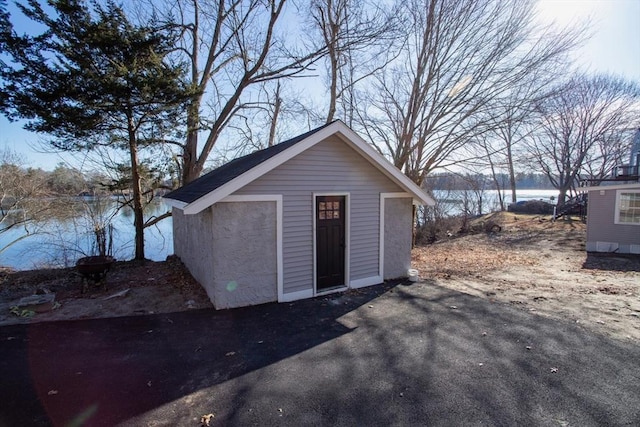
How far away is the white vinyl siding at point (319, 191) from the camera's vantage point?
620cm

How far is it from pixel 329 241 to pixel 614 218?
12595 mm

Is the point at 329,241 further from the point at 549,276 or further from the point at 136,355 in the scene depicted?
the point at 549,276

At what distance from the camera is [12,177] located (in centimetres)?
1205

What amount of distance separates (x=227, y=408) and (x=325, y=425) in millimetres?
1027

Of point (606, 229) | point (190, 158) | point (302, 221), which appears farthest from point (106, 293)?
point (606, 229)

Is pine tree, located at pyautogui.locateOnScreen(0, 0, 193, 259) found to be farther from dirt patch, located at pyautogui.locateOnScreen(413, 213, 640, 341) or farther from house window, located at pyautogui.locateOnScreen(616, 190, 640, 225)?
house window, located at pyautogui.locateOnScreen(616, 190, 640, 225)

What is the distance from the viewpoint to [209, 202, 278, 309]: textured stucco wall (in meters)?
5.69

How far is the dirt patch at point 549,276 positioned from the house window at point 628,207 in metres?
1.52

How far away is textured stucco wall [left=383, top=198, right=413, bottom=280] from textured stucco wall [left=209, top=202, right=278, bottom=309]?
2922 mm

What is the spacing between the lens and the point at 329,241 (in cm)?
680

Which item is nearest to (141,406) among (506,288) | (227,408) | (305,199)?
(227,408)

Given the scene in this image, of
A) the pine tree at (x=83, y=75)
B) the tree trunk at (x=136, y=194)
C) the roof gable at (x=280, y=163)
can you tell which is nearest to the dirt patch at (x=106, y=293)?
the tree trunk at (x=136, y=194)

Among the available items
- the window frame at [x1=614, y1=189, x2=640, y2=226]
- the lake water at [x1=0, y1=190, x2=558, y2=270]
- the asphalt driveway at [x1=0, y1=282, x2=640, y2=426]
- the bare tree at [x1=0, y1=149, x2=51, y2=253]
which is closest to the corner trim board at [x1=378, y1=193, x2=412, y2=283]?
the asphalt driveway at [x1=0, y1=282, x2=640, y2=426]

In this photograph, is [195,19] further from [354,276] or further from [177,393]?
[177,393]
